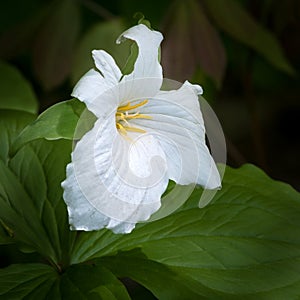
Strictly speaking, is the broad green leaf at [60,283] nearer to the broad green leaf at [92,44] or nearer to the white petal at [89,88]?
the white petal at [89,88]

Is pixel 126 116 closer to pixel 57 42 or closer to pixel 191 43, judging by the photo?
pixel 191 43

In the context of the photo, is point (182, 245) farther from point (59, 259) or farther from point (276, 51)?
point (276, 51)

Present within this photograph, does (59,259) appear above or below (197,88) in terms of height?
below

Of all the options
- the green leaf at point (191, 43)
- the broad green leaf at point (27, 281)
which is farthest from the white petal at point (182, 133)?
the green leaf at point (191, 43)

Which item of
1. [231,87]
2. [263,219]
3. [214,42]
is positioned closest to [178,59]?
[214,42]

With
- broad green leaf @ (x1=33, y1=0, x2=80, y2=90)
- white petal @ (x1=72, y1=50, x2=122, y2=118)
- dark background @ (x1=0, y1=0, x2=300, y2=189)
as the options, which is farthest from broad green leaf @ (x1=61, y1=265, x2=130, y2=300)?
broad green leaf @ (x1=33, y1=0, x2=80, y2=90)

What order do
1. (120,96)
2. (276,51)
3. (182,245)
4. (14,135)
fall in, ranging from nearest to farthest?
(120,96), (182,245), (14,135), (276,51)
